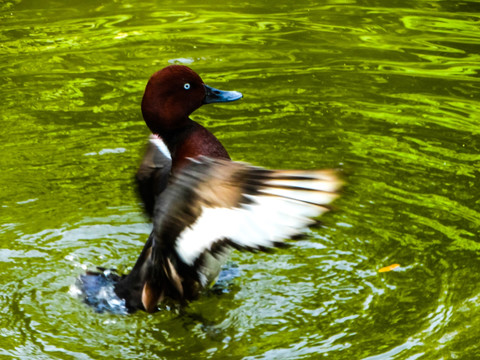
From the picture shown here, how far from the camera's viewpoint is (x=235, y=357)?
12.3 ft

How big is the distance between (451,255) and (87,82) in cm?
370

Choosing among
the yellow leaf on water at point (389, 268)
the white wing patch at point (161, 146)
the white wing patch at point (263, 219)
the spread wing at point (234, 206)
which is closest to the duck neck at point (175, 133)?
the white wing patch at point (161, 146)

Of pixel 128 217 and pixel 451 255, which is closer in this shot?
pixel 451 255

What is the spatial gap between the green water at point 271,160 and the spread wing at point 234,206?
183 mm

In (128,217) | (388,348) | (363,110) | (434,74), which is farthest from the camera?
(434,74)

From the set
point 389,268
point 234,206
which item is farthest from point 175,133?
point 389,268

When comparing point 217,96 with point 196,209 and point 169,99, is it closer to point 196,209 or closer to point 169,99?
point 169,99

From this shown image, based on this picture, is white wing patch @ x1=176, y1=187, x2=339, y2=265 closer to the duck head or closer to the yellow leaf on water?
the duck head

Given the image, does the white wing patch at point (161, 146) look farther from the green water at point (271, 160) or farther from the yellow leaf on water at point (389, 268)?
the yellow leaf on water at point (389, 268)

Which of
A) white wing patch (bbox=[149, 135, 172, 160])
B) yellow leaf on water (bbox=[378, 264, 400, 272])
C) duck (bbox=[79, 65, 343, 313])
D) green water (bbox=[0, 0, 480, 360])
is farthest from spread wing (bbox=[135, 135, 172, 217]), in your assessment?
yellow leaf on water (bbox=[378, 264, 400, 272])

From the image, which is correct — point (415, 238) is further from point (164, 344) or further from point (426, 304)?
point (164, 344)

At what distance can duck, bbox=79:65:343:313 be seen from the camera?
3.23 metres

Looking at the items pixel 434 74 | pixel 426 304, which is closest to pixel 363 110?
pixel 434 74

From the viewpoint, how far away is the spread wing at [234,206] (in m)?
3.20
